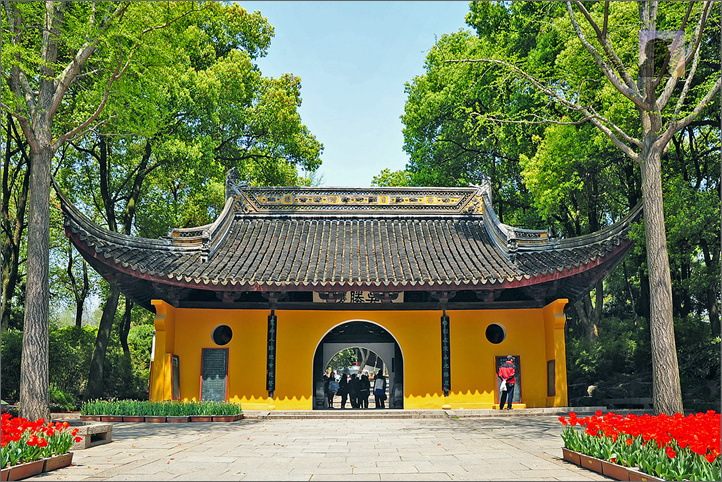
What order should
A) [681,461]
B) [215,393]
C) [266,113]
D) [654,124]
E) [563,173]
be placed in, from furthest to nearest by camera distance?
[266,113] → [563,173] → [215,393] → [654,124] → [681,461]

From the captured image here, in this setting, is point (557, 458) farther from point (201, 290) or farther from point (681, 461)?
point (201, 290)

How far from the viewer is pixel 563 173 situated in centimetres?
1691

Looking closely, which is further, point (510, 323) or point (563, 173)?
point (563, 173)

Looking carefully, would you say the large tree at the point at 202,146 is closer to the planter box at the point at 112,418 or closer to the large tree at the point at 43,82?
the planter box at the point at 112,418

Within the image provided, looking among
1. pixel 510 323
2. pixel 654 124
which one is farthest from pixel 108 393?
pixel 654 124

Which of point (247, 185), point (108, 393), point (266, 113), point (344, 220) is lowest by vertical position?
point (108, 393)

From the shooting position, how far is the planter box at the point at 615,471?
566cm

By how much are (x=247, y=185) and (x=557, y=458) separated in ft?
41.0

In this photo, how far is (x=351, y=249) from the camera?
50.1 ft

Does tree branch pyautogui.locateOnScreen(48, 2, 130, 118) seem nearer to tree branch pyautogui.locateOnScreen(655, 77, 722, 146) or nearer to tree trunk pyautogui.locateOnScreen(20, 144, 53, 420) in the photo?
tree trunk pyautogui.locateOnScreen(20, 144, 53, 420)

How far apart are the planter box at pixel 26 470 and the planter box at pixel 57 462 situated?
0.19ft

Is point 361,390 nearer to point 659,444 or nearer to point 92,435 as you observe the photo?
point 92,435

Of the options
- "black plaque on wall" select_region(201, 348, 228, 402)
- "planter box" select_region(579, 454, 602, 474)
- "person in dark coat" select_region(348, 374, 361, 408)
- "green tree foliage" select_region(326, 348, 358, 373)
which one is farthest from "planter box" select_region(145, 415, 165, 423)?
"green tree foliage" select_region(326, 348, 358, 373)

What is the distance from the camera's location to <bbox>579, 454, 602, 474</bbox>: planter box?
6117mm
